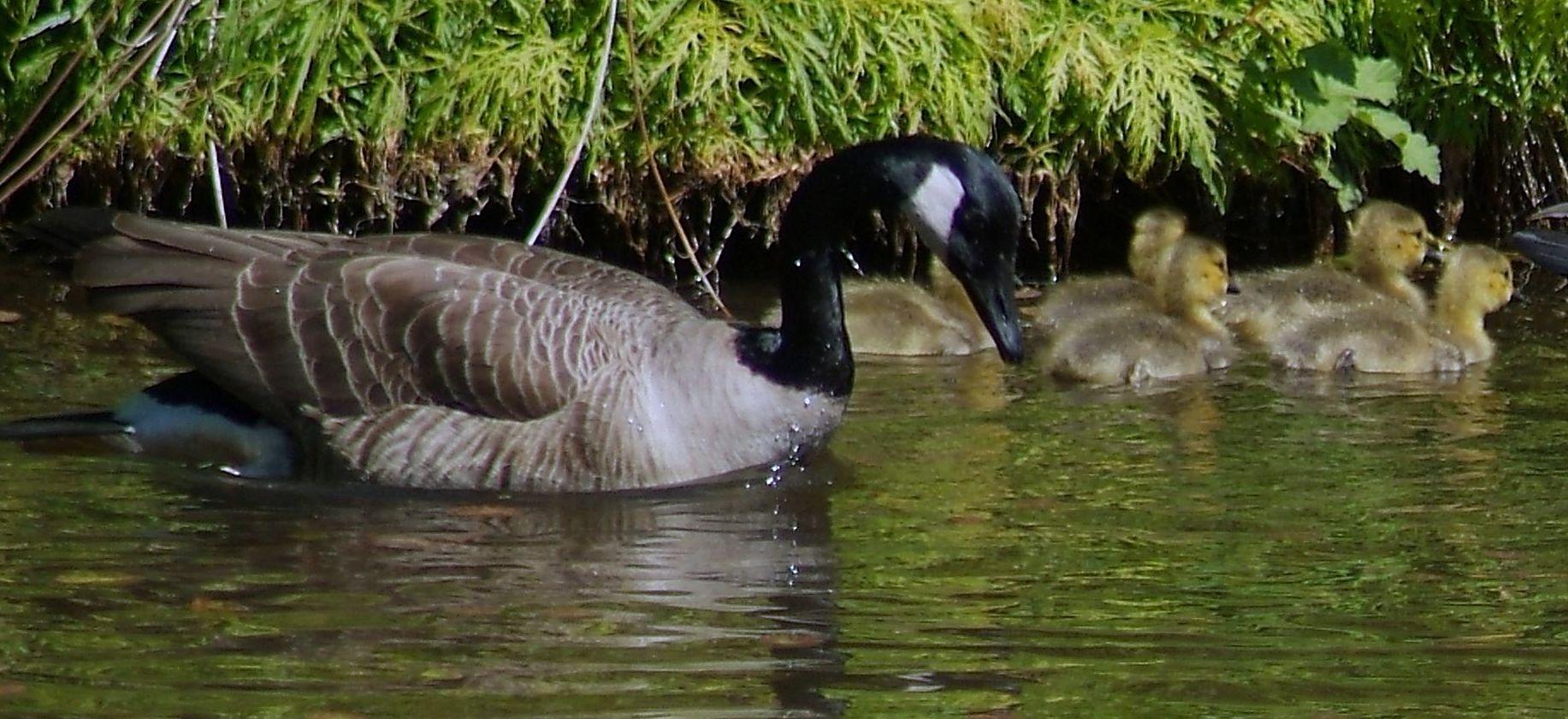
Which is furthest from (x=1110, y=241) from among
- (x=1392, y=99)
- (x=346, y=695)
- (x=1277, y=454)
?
(x=346, y=695)

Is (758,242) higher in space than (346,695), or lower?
higher

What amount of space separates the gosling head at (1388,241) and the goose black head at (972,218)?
9.22ft

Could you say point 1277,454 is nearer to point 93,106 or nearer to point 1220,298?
point 1220,298

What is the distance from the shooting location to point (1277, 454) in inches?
254

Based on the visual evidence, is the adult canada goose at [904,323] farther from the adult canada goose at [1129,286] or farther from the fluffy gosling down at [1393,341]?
the fluffy gosling down at [1393,341]

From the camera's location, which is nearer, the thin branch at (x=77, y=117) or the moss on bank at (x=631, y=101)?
the thin branch at (x=77, y=117)

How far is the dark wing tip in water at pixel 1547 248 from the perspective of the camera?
6113 mm

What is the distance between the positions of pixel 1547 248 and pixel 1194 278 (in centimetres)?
194

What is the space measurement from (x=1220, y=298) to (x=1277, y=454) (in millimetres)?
1857

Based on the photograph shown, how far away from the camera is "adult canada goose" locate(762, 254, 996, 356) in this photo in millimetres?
7793

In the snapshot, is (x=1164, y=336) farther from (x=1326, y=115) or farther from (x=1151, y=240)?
(x=1326, y=115)

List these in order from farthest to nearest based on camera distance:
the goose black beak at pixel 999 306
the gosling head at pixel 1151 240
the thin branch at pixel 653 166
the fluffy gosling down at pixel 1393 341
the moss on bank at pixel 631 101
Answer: the gosling head at pixel 1151 240
the moss on bank at pixel 631 101
the fluffy gosling down at pixel 1393 341
the thin branch at pixel 653 166
the goose black beak at pixel 999 306

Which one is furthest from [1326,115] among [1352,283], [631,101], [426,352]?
[426,352]

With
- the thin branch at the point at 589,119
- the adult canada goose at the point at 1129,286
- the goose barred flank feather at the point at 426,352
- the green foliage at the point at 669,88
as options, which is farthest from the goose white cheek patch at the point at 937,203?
the green foliage at the point at 669,88
